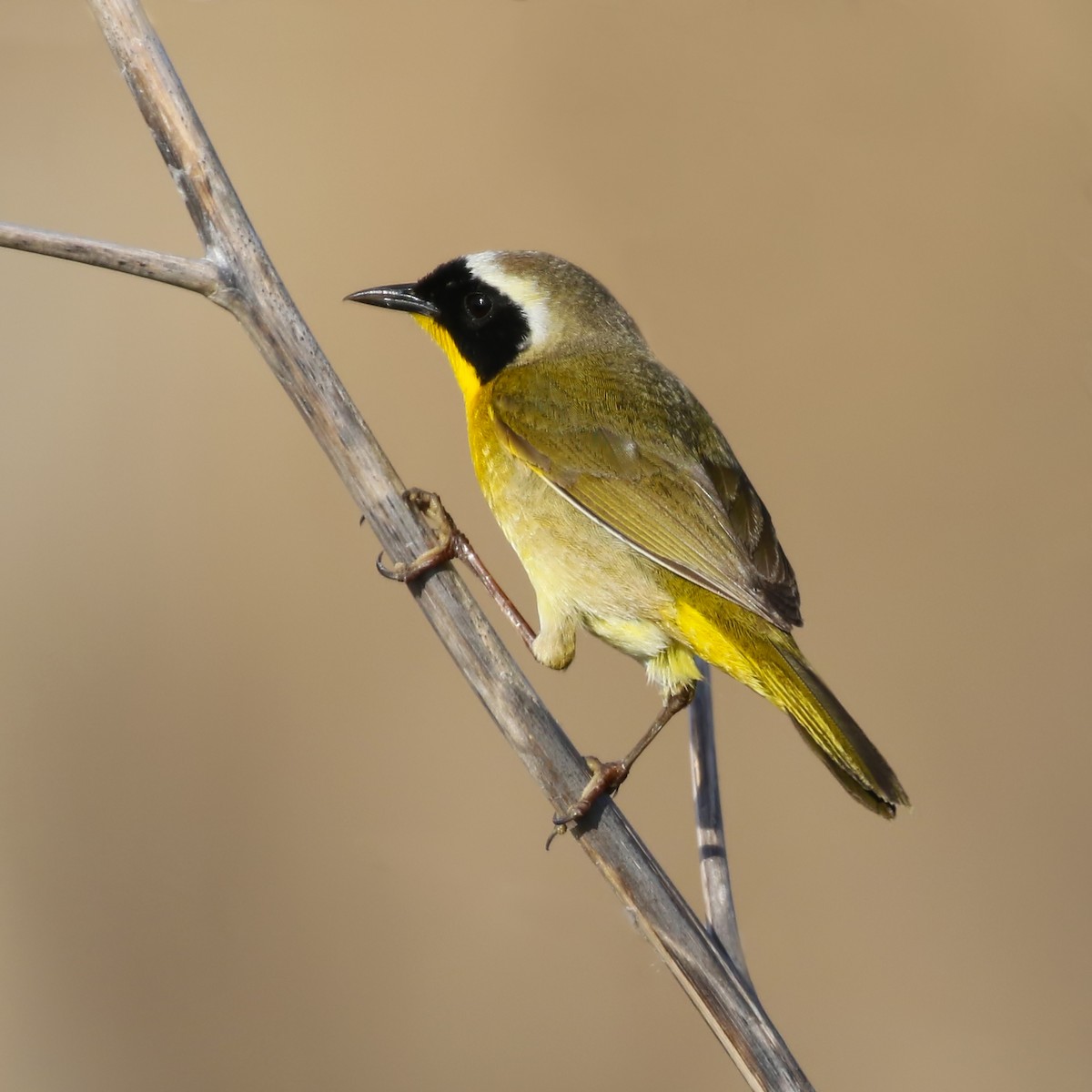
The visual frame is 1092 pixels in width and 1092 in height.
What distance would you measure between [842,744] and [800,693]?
143mm

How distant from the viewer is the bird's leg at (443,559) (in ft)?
8.32

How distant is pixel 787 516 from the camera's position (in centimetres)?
541

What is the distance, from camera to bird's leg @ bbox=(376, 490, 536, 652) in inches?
99.8

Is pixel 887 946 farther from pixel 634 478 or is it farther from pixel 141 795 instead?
pixel 141 795

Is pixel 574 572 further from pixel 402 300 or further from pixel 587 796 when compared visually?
pixel 402 300

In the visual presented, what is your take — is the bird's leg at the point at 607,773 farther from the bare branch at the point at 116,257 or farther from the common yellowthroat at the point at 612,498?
the bare branch at the point at 116,257

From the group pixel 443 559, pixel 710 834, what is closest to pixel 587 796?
pixel 710 834

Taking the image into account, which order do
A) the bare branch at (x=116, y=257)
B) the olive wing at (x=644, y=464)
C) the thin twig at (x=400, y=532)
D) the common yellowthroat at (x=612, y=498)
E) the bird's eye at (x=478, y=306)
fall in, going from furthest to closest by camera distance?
the bird's eye at (x=478, y=306) < the olive wing at (x=644, y=464) < the common yellowthroat at (x=612, y=498) < the thin twig at (x=400, y=532) < the bare branch at (x=116, y=257)

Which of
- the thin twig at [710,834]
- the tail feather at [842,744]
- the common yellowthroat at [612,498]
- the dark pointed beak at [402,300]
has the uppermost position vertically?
the dark pointed beak at [402,300]

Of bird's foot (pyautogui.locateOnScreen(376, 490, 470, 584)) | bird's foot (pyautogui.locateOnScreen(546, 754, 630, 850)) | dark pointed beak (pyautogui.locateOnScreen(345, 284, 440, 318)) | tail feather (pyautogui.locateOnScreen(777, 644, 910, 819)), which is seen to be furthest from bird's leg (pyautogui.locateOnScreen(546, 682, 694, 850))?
dark pointed beak (pyautogui.locateOnScreen(345, 284, 440, 318))

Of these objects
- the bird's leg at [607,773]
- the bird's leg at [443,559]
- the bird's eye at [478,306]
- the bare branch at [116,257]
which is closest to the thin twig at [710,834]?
the bird's leg at [607,773]

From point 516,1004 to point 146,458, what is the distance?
8.48 feet

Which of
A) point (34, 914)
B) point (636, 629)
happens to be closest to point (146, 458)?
point (34, 914)

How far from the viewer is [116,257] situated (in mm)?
2188
